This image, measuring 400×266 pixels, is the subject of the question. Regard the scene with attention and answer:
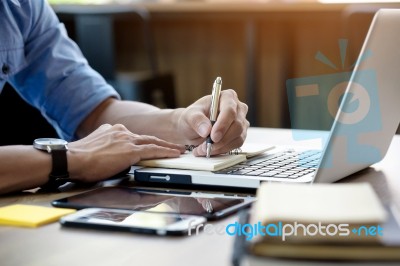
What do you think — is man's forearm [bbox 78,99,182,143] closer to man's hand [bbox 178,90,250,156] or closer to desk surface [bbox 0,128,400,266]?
man's hand [bbox 178,90,250,156]

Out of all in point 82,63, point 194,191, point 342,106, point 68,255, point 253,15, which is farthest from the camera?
point 253,15

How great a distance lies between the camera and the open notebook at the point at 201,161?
1107 millimetres

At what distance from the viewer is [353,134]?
0.98m

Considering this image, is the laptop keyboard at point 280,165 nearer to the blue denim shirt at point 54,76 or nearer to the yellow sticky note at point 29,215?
the yellow sticky note at point 29,215

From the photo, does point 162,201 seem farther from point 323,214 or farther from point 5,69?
point 5,69

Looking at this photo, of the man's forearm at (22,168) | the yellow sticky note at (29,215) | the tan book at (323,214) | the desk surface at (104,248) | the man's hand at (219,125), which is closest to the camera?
the tan book at (323,214)

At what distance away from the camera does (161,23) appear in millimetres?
4984

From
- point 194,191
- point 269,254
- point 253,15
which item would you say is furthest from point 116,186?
point 253,15

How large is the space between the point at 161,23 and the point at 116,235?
4.27m

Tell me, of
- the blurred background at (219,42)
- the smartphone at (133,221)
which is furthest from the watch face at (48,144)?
the blurred background at (219,42)

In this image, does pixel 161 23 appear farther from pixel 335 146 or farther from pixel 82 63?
pixel 335 146

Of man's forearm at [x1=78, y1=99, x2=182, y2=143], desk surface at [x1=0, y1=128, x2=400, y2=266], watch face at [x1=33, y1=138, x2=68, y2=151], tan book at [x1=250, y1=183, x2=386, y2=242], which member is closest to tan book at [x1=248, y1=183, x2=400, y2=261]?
tan book at [x1=250, y1=183, x2=386, y2=242]

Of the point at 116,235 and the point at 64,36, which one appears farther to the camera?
the point at 64,36

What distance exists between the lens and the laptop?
92cm
